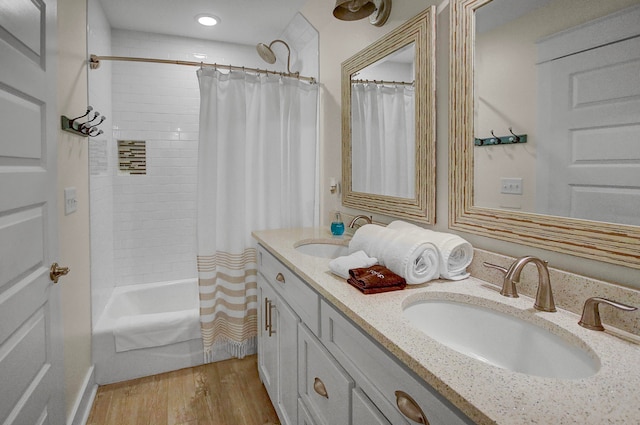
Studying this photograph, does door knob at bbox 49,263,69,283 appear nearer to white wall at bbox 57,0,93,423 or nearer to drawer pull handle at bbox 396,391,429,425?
white wall at bbox 57,0,93,423

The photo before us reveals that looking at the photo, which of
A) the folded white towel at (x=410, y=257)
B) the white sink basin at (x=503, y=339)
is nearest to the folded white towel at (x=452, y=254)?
the folded white towel at (x=410, y=257)

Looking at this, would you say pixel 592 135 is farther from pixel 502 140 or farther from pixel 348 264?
pixel 348 264

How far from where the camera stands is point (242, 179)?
231 centimetres

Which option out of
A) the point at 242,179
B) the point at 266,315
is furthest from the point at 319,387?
the point at 242,179

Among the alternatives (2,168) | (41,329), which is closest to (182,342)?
(41,329)

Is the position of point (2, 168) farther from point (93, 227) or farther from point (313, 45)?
point (313, 45)

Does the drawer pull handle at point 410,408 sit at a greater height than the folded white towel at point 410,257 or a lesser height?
lesser

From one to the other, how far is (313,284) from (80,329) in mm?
1480

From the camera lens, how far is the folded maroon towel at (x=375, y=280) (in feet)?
3.61

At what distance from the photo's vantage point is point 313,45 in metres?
2.60

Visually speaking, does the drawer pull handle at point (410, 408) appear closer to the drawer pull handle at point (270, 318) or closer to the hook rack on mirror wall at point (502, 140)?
the hook rack on mirror wall at point (502, 140)

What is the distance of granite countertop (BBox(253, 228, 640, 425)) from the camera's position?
55 centimetres

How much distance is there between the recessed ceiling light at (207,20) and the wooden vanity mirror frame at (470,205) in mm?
2010

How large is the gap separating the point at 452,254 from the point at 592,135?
1.75 feet
